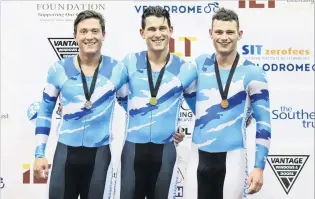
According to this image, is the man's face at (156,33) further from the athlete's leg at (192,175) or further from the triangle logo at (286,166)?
the triangle logo at (286,166)

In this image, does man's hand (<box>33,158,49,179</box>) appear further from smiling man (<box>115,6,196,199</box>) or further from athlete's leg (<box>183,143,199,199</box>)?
athlete's leg (<box>183,143,199,199</box>)

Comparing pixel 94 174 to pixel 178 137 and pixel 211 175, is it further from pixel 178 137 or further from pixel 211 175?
pixel 211 175

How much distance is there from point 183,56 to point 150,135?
61 cm

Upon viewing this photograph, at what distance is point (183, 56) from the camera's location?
270cm

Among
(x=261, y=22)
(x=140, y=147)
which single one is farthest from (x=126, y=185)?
(x=261, y=22)

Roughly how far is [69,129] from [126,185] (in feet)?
1.47

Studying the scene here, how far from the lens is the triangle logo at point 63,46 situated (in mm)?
2732

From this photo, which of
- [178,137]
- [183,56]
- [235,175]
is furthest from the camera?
[183,56]

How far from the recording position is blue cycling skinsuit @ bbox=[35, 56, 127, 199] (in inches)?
92.7

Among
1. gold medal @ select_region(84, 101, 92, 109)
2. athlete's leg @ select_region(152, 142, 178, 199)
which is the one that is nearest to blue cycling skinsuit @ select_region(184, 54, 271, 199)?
athlete's leg @ select_region(152, 142, 178, 199)

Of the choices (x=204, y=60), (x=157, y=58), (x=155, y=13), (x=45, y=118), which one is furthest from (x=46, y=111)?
(x=204, y=60)

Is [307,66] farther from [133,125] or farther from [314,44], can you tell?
[133,125]

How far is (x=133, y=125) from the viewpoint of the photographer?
7.97ft

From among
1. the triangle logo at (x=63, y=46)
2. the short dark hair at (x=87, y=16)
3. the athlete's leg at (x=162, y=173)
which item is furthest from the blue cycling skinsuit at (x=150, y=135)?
the triangle logo at (x=63, y=46)
